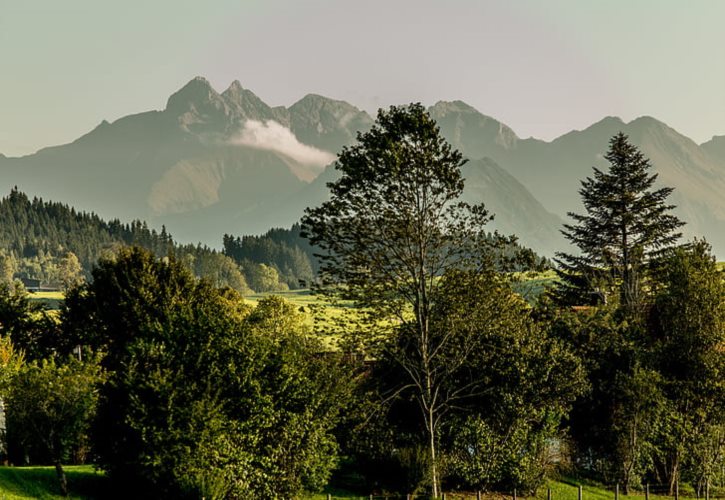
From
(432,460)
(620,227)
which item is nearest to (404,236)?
(432,460)

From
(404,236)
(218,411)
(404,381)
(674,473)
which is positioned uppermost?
(404,236)

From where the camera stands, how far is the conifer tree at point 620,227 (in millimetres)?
55531

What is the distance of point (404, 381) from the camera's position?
3544 cm

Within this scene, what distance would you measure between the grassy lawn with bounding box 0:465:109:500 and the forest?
2.97ft

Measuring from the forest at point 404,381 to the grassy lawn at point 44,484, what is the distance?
0.91 metres

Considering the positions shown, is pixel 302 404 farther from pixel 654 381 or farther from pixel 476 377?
pixel 654 381

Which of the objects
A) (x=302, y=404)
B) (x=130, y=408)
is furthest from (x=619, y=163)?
(x=130, y=408)

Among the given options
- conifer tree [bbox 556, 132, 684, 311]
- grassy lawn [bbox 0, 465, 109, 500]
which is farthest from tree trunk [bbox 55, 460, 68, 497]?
conifer tree [bbox 556, 132, 684, 311]

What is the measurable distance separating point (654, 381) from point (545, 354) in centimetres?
650

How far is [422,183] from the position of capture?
101 ft

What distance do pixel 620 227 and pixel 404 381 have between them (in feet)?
95.6

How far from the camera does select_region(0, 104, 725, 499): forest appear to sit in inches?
1061

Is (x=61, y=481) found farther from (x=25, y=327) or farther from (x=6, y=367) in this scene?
(x=25, y=327)

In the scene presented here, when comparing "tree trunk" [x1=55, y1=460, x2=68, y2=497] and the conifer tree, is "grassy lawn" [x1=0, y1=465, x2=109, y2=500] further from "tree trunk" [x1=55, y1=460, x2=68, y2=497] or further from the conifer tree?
the conifer tree
